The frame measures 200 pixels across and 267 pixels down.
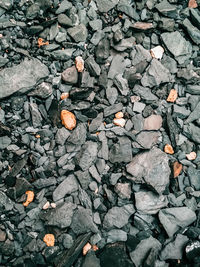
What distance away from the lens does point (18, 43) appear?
8.95 ft

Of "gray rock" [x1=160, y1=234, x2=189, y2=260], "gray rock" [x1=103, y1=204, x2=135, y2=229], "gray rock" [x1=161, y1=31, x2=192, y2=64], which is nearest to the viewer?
"gray rock" [x1=160, y1=234, x2=189, y2=260]

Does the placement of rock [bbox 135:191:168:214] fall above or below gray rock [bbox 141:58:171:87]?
below

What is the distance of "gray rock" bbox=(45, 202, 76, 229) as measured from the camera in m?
2.62

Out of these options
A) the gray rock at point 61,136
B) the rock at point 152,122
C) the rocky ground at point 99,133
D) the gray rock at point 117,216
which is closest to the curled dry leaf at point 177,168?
the rocky ground at point 99,133

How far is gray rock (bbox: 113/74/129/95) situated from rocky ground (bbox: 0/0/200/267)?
1cm

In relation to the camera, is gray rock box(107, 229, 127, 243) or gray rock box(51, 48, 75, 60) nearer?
gray rock box(107, 229, 127, 243)

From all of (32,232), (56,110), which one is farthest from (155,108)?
(32,232)

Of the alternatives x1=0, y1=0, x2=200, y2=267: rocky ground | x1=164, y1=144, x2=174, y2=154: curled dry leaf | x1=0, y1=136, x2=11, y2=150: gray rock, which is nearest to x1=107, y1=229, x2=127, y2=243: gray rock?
x1=0, y1=0, x2=200, y2=267: rocky ground

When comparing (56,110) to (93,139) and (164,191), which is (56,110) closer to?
(93,139)

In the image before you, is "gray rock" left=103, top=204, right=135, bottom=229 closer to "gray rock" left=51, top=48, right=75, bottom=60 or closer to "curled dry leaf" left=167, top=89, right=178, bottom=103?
"curled dry leaf" left=167, top=89, right=178, bottom=103

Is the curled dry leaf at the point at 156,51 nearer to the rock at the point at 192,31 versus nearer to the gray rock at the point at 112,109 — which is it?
the rock at the point at 192,31

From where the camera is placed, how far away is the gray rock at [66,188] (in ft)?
8.93

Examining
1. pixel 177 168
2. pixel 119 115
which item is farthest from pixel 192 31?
pixel 177 168

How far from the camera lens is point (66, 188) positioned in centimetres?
273
